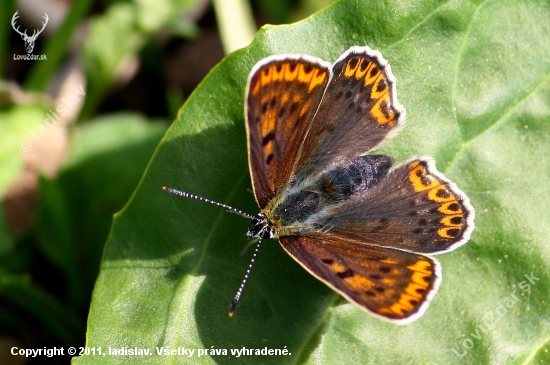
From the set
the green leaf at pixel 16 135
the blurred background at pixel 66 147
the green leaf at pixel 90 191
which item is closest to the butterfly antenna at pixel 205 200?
the blurred background at pixel 66 147

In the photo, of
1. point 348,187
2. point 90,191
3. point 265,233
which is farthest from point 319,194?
point 90,191

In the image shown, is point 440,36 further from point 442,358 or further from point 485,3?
point 442,358

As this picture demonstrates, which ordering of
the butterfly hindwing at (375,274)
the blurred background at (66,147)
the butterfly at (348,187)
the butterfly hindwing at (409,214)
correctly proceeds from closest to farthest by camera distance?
1. the butterfly hindwing at (375,274)
2. the butterfly at (348,187)
3. the butterfly hindwing at (409,214)
4. the blurred background at (66,147)

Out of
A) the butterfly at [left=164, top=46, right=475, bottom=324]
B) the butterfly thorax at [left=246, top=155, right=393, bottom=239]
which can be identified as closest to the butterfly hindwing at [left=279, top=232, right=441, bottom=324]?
the butterfly at [left=164, top=46, right=475, bottom=324]

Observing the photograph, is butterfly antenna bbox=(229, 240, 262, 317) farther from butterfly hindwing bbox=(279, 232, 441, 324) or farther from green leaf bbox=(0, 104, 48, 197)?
green leaf bbox=(0, 104, 48, 197)

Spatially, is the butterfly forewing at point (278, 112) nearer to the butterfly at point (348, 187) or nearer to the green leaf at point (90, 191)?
the butterfly at point (348, 187)

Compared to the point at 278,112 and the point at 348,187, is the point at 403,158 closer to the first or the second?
the point at 348,187
